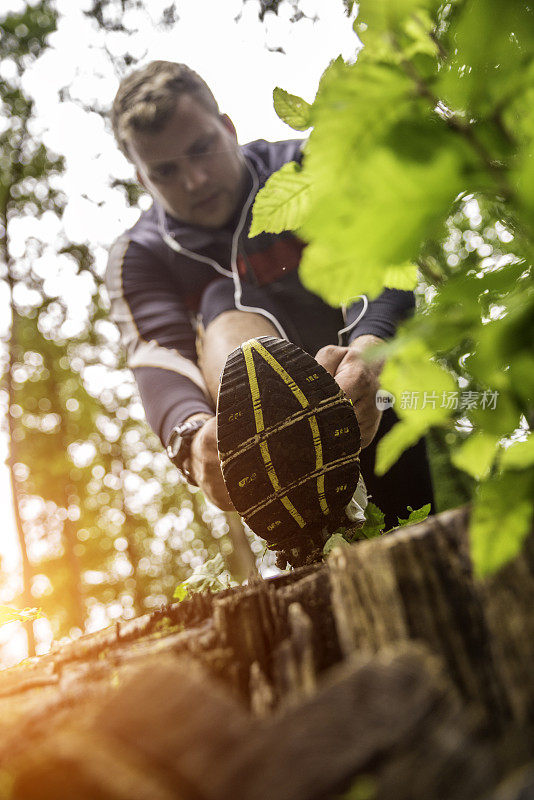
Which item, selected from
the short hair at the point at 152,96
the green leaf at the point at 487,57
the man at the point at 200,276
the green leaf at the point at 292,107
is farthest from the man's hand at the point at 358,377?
the short hair at the point at 152,96

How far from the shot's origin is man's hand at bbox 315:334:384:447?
1.63 metres

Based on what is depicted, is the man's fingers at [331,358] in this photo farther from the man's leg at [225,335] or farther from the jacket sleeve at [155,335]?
the jacket sleeve at [155,335]

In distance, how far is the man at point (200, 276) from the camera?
2.10 m

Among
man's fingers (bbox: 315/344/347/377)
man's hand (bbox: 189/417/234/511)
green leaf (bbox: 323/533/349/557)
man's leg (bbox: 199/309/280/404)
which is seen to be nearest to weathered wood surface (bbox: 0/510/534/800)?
green leaf (bbox: 323/533/349/557)

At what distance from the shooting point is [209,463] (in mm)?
1657

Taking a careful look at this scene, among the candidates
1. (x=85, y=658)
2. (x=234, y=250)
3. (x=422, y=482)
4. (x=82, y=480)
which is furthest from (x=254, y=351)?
(x=82, y=480)

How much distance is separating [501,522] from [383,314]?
150 centimetres

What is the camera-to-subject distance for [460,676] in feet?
1.74

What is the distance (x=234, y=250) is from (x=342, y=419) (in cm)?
117

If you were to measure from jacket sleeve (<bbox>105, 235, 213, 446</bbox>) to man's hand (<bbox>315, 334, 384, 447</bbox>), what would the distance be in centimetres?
52

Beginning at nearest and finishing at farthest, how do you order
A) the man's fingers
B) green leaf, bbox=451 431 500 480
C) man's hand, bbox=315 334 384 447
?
green leaf, bbox=451 431 500 480 < man's hand, bbox=315 334 384 447 < the man's fingers

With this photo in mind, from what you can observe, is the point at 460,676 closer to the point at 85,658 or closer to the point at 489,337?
the point at 489,337

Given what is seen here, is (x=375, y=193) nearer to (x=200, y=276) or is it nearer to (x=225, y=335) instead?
(x=225, y=335)

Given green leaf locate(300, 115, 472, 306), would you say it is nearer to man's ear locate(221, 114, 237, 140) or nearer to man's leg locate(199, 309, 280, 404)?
man's leg locate(199, 309, 280, 404)
